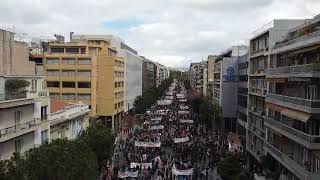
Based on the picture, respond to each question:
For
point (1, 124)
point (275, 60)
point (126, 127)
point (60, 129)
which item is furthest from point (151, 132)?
point (1, 124)

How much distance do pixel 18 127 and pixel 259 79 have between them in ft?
91.1

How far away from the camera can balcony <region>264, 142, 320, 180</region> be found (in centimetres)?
3050

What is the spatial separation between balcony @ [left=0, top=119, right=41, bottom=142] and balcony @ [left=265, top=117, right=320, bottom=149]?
18973 millimetres

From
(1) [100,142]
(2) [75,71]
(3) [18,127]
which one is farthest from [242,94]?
(3) [18,127]

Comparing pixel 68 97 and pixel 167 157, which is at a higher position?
pixel 68 97

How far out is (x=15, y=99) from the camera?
3838 cm

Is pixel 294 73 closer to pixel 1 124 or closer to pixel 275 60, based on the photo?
pixel 275 60

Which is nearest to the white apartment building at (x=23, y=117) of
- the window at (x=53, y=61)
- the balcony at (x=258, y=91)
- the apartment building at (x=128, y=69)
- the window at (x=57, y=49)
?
the balcony at (x=258, y=91)

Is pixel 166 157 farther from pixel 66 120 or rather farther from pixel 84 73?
pixel 84 73

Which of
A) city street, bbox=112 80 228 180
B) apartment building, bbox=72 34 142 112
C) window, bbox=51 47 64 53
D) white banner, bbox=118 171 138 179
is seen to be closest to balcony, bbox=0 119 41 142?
white banner, bbox=118 171 138 179

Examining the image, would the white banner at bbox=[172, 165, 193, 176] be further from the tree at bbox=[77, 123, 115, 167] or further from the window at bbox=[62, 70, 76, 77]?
the window at bbox=[62, 70, 76, 77]

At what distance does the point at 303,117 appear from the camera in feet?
107

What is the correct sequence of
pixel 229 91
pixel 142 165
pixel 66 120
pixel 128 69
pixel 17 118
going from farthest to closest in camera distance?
pixel 128 69 → pixel 229 91 → pixel 66 120 → pixel 142 165 → pixel 17 118

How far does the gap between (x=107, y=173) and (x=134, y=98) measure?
83715mm
